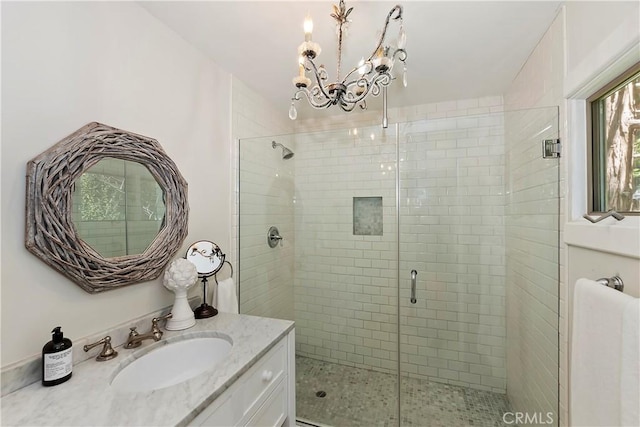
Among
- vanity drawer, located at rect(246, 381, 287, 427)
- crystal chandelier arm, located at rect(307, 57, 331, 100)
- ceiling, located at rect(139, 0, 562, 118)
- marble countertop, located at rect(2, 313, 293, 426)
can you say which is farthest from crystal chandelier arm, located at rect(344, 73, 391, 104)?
vanity drawer, located at rect(246, 381, 287, 427)

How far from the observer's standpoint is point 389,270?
2.28 m

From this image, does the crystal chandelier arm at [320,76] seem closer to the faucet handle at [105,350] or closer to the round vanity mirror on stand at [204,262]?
the round vanity mirror on stand at [204,262]

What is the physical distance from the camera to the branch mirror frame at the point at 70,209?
38.4 inches

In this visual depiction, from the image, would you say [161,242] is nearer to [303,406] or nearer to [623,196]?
[303,406]

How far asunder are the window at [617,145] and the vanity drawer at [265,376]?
158 cm

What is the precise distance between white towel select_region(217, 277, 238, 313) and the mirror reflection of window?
509 millimetres

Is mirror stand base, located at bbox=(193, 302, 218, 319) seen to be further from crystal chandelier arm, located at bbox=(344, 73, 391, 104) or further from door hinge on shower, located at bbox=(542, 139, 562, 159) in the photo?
door hinge on shower, located at bbox=(542, 139, 562, 159)

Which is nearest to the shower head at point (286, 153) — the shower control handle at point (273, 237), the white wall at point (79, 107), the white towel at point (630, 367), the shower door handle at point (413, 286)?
the shower control handle at point (273, 237)

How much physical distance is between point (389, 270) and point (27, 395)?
2.08 meters

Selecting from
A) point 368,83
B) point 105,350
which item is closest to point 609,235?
point 368,83

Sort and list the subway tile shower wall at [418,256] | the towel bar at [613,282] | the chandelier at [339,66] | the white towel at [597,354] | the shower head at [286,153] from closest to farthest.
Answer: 1. the white towel at [597,354]
2. the towel bar at [613,282]
3. the chandelier at [339,66]
4. the subway tile shower wall at [418,256]
5. the shower head at [286,153]

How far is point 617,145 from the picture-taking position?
1.10m

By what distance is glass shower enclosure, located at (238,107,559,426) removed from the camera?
6.34 feet

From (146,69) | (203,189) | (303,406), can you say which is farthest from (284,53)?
(303,406)
